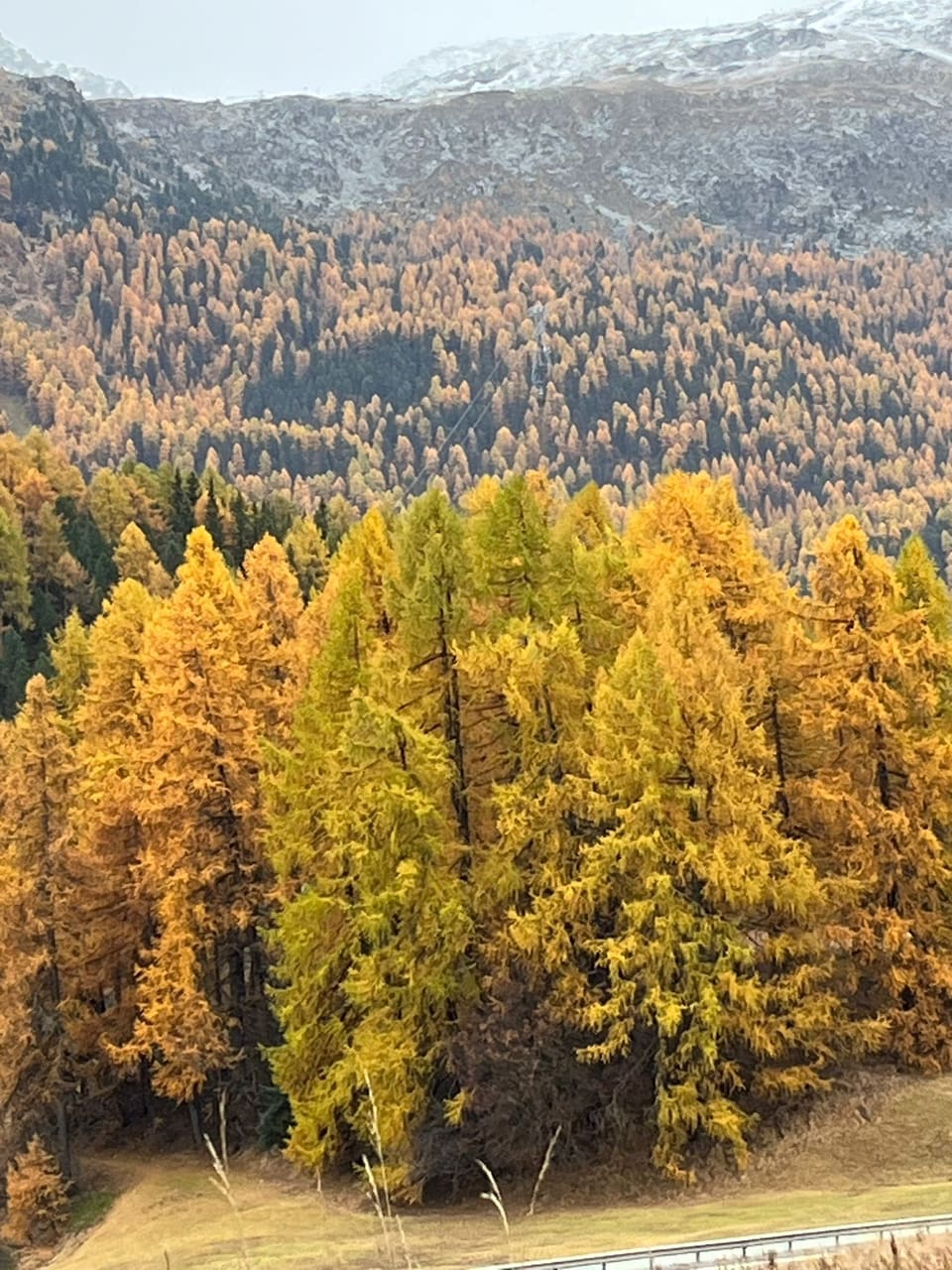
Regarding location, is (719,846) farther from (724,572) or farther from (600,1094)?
(724,572)

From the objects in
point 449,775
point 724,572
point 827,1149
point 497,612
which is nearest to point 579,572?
point 497,612

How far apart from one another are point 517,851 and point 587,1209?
264 inches

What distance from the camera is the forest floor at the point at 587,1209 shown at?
1811cm

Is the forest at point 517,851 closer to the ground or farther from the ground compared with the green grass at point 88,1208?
farther from the ground

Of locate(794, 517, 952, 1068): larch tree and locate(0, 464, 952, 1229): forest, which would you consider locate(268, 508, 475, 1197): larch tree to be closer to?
locate(0, 464, 952, 1229): forest

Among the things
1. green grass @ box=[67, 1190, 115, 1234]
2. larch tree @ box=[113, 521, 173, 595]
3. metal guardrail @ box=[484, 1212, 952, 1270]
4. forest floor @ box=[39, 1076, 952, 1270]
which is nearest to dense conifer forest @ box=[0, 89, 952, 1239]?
forest floor @ box=[39, 1076, 952, 1270]

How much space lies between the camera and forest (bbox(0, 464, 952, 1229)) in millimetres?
23688

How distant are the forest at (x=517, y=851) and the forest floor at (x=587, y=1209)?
79 cm

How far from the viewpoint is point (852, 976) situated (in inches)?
998

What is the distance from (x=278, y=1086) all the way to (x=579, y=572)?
44.2ft

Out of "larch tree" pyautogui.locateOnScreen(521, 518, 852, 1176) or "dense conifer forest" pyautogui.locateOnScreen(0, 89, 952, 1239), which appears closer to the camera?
"larch tree" pyautogui.locateOnScreen(521, 518, 852, 1176)

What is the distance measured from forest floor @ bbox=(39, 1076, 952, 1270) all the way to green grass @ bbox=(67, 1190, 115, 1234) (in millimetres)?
496

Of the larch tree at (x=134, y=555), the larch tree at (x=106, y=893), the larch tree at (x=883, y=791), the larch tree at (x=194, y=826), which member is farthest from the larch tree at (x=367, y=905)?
the larch tree at (x=134, y=555)

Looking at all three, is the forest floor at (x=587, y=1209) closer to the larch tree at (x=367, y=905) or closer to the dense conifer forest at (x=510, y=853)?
the dense conifer forest at (x=510, y=853)
